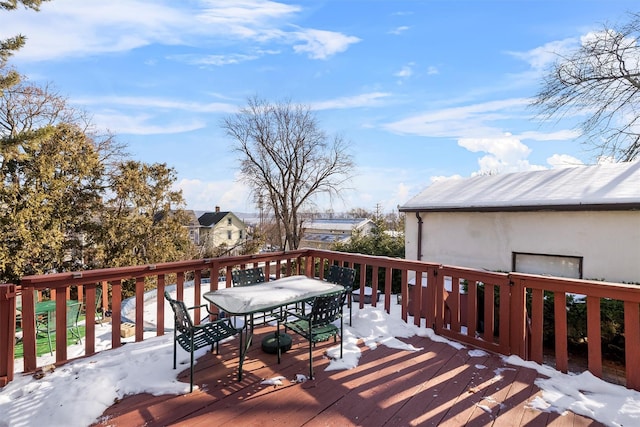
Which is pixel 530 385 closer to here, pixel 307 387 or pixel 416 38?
pixel 307 387

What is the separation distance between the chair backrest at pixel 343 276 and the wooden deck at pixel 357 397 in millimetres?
962

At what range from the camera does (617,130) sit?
1031 cm

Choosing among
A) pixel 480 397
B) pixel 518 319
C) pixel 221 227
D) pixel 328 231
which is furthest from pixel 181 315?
pixel 328 231

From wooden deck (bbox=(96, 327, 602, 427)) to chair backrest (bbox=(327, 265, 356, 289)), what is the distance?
0.96m

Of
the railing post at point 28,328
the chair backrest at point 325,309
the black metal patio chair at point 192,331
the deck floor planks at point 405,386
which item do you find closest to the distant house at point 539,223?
the deck floor planks at point 405,386

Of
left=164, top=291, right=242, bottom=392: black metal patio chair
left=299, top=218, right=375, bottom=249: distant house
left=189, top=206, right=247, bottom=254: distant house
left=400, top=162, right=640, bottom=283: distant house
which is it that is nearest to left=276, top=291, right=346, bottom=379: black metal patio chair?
left=164, top=291, right=242, bottom=392: black metal patio chair

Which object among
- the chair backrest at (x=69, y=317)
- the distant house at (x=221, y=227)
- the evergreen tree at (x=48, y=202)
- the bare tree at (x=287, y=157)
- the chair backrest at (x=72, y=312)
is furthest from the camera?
the distant house at (x=221, y=227)

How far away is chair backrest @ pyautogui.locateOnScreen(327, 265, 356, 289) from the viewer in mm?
4023

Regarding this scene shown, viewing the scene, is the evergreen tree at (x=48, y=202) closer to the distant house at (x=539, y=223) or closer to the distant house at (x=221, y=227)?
the distant house at (x=539, y=223)

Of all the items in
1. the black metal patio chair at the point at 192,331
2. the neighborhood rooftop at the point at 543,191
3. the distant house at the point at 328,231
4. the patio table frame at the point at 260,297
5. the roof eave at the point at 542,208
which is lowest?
the distant house at the point at 328,231

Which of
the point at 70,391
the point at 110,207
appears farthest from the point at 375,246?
the point at 110,207

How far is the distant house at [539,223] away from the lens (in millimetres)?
5922

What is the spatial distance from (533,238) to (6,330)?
8.62m

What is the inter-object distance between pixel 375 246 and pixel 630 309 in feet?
27.6
